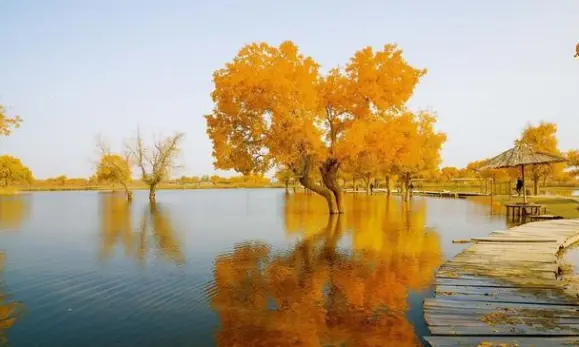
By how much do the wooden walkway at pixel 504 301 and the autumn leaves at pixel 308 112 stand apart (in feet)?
47.2

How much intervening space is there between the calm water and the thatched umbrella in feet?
32.6

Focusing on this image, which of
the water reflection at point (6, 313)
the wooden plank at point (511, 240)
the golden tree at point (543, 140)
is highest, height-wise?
the golden tree at point (543, 140)

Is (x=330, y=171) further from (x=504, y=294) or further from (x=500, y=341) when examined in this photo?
(x=500, y=341)

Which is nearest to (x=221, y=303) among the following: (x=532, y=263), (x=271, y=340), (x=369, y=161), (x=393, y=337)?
(x=271, y=340)

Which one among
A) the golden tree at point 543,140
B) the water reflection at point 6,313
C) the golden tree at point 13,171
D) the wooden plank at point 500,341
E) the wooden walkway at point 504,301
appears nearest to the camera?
the wooden plank at point 500,341

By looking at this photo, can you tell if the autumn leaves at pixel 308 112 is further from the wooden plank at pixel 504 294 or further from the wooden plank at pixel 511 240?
the wooden plank at pixel 504 294

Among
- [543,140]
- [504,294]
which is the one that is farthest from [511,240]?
[543,140]

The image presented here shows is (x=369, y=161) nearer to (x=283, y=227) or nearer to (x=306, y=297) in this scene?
(x=283, y=227)

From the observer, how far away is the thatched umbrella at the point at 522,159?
2850 cm

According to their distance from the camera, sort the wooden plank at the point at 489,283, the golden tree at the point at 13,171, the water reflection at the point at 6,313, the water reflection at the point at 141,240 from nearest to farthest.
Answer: the water reflection at the point at 6,313
the wooden plank at the point at 489,283
the water reflection at the point at 141,240
the golden tree at the point at 13,171

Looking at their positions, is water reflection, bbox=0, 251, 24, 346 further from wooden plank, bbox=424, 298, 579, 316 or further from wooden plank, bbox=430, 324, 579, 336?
wooden plank, bbox=424, 298, 579, 316

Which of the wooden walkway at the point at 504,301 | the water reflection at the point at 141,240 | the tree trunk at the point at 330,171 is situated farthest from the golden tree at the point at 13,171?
the wooden walkway at the point at 504,301

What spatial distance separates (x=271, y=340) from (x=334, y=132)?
24147 millimetres

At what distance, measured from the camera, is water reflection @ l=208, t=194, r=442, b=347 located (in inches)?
307
